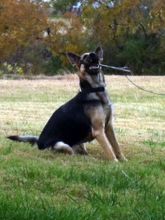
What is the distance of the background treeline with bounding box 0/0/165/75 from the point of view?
40562 millimetres

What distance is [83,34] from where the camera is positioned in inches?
1772

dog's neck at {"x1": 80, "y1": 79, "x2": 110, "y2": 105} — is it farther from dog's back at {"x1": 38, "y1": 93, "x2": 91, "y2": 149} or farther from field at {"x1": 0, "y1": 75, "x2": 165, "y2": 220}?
field at {"x1": 0, "y1": 75, "x2": 165, "y2": 220}

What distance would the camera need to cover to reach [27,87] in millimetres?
25969

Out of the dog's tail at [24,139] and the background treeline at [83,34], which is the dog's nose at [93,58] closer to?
the dog's tail at [24,139]

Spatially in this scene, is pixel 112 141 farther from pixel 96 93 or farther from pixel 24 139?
pixel 24 139

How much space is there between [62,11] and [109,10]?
6471mm

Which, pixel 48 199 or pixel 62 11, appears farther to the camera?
pixel 62 11

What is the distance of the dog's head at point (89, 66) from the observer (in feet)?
27.2

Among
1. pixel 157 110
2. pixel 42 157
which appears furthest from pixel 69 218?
pixel 157 110

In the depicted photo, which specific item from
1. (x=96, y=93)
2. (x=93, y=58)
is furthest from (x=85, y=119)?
(x=93, y=58)

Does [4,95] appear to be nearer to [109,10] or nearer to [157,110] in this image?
[157,110]

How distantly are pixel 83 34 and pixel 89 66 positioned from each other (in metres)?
36.9

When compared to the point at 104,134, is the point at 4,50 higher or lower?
lower

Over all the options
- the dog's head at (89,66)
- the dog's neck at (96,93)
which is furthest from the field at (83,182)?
the dog's head at (89,66)
